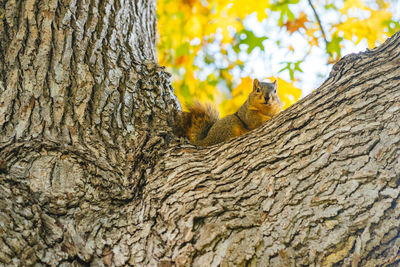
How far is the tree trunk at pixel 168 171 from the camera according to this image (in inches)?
56.1

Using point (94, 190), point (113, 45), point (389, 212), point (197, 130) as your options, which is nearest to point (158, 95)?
point (113, 45)

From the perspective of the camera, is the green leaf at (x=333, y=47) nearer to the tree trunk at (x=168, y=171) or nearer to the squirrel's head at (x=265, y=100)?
the squirrel's head at (x=265, y=100)

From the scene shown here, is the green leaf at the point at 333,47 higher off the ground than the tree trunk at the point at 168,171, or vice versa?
the green leaf at the point at 333,47

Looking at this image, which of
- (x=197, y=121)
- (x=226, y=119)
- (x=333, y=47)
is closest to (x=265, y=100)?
(x=226, y=119)

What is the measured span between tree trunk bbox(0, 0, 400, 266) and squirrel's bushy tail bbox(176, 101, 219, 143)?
0.57 feet

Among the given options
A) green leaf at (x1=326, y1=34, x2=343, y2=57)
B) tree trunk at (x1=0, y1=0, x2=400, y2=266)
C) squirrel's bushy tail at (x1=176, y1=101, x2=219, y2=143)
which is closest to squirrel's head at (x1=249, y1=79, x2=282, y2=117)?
squirrel's bushy tail at (x1=176, y1=101, x2=219, y2=143)

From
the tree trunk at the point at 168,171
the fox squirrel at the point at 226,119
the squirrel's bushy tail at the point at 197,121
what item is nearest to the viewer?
the tree trunk at the point at 168,171

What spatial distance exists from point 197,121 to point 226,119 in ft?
1.31

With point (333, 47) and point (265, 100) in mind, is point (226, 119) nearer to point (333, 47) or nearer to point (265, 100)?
point (265, 100)

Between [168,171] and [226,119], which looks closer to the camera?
[168,171]

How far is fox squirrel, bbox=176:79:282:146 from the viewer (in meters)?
2.69

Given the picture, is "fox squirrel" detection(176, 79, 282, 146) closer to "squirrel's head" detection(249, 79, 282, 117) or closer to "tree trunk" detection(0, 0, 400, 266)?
"squirrel's head" detection(249, 79, 282, 117)

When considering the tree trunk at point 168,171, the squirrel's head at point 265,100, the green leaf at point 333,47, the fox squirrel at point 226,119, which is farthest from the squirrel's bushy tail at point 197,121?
the green leaf at point 333,47

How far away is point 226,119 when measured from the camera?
3285mm
